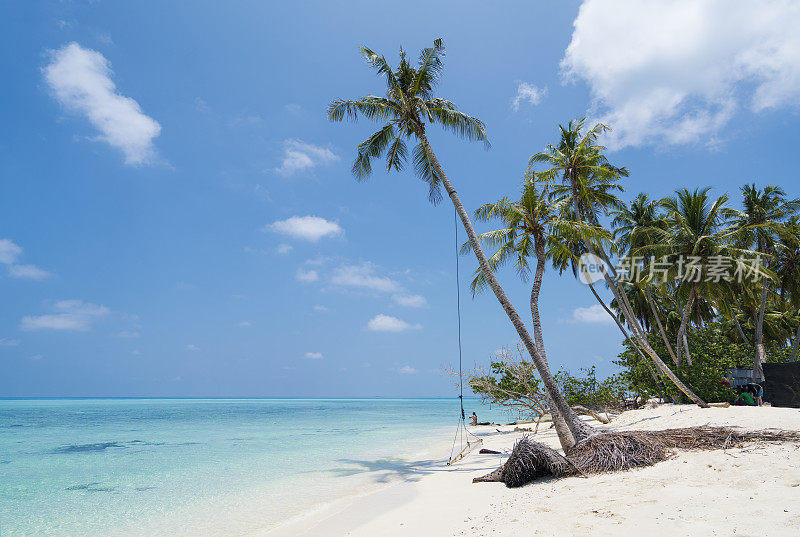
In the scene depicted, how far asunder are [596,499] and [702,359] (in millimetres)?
14794

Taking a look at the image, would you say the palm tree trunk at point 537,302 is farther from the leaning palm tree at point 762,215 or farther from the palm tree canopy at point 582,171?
the leaning palm tree at point 762,215

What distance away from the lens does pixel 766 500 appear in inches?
165

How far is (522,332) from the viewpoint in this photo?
9312 mm

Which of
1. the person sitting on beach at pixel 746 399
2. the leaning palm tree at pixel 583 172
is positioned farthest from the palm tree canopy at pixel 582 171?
the person sitting on beach at pixel 746 399

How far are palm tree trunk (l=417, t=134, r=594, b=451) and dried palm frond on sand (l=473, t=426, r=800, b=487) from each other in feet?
3.26

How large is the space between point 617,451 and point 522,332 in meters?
3.15

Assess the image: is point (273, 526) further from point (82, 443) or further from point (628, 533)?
point (82, 443)

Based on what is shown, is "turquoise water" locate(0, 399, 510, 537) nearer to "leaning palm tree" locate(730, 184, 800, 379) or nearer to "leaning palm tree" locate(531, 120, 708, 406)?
"leaning palm tree" locate(531, 120, 708, 406)

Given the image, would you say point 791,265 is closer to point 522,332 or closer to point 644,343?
point 644,343

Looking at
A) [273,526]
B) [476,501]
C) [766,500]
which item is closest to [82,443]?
[273,526]

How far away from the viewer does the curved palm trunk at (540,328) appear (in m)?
8.53

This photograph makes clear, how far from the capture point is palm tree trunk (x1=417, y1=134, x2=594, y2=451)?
27.2 ft

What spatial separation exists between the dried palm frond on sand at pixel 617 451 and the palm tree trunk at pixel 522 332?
992 millimetres

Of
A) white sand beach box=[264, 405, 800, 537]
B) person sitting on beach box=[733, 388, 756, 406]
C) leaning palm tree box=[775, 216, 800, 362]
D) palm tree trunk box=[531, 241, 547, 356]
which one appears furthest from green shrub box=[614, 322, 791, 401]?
palm tree trunk box=[531, 241, 547, 356]
